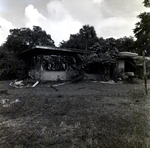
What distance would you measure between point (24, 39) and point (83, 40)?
31.8ft

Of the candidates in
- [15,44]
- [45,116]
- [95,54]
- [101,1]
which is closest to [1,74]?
[15,44]

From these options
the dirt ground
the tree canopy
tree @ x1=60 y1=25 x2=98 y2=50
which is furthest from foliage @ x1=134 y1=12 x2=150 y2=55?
tree @ x1=60 y1=25 x2=98 y2=50

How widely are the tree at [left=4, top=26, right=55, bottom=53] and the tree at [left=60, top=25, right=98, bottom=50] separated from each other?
11.7 ft

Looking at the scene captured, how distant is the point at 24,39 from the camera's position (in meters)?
→ 16.5

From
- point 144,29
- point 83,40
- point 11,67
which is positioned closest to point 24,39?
point 11,67

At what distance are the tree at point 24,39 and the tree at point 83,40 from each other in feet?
11.7

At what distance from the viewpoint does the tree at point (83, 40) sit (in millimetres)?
21203

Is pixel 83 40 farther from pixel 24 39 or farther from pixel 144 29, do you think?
pixel 144 29

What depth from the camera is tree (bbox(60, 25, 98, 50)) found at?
21.2 metres

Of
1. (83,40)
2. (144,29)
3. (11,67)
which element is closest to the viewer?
(11,67)

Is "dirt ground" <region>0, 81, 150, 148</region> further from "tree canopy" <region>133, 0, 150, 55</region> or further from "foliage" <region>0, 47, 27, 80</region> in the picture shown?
"foliage" <region>0, 47, 27, 80</region>

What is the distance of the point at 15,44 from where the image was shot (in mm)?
16250

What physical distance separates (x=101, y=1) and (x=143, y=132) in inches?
72.7

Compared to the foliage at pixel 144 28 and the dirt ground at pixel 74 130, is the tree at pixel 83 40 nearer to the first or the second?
the foliage at pixel 144 28
